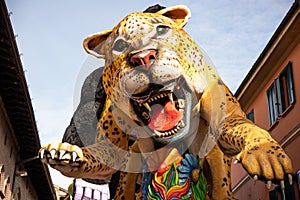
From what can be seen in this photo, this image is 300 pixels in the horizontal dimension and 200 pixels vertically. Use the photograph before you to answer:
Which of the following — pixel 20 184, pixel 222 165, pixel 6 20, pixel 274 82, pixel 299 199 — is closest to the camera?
pixel 222 165

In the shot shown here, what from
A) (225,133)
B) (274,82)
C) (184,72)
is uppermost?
(184,72)

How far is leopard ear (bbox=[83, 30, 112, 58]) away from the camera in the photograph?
3295mm

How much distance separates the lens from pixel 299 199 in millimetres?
10133

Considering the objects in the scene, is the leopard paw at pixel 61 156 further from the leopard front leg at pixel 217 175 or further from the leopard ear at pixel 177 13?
the leopard ear at pixel 177 13

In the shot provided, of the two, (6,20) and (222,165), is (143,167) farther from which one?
(6,20)

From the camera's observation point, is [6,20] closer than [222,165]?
No

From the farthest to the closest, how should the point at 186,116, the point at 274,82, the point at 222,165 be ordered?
1. the point at 274,82
2. the point at 222,165
3. the point at 186,116

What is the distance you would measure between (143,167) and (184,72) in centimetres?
60

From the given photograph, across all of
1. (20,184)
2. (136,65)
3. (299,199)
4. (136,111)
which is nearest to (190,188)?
(136,111)

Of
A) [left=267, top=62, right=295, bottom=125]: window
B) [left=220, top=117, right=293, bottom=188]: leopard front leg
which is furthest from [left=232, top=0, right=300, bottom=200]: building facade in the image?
[left=220, top=117, right=293, bottom=188]: leopard front leg

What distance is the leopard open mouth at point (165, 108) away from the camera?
2787 millimetres

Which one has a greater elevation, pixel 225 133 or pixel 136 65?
pixel 136 65

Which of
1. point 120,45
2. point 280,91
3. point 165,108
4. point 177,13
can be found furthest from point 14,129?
point 165,108

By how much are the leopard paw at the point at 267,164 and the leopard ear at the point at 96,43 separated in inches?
46.0
